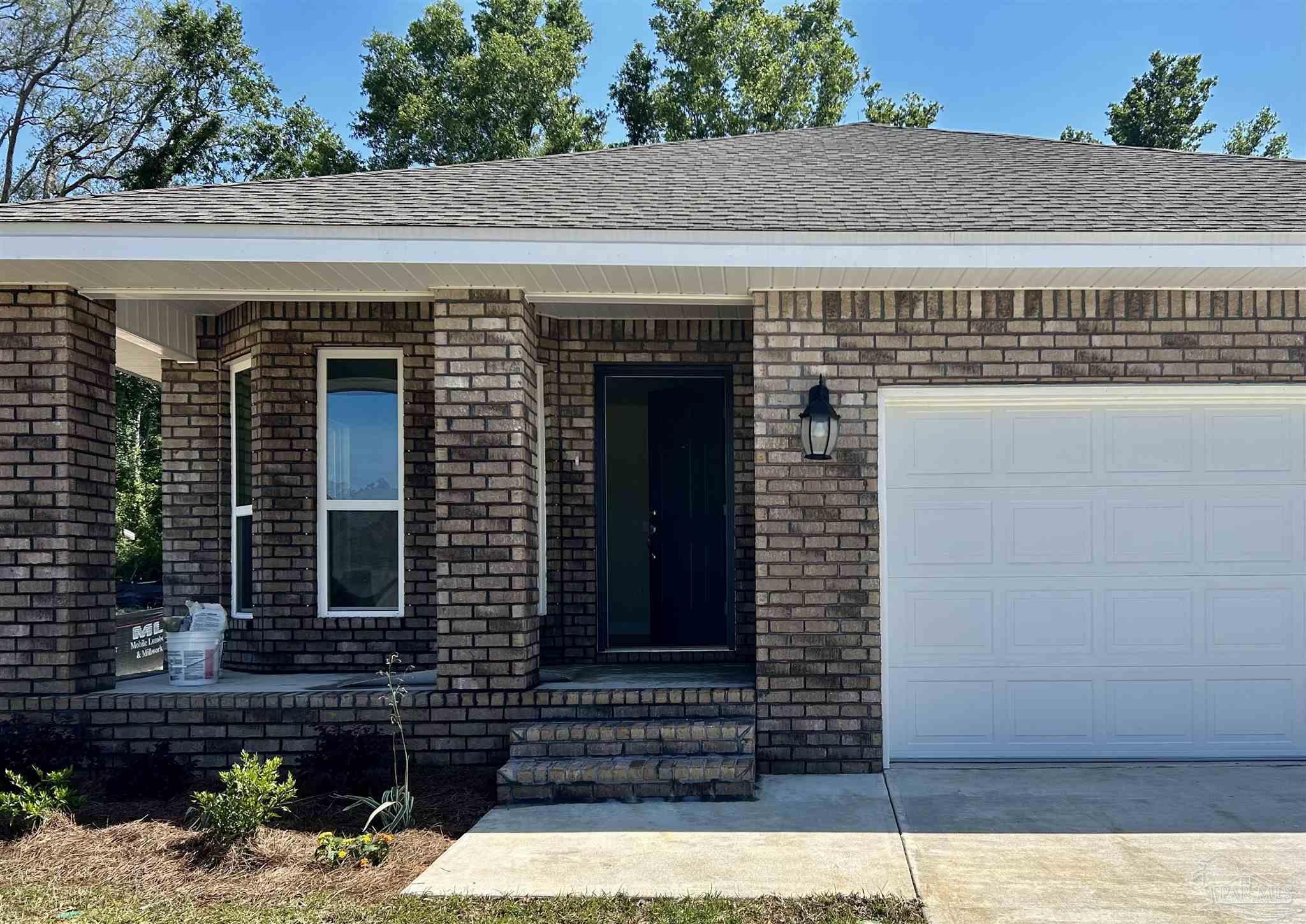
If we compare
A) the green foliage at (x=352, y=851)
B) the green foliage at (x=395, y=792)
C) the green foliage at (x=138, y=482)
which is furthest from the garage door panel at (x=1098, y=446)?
the green foliage at (x=138, y=482)

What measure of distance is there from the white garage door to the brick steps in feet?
3.99

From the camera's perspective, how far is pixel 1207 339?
6.66 metres

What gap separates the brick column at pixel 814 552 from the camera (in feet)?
21.5

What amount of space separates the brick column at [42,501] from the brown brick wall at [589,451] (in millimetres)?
3107

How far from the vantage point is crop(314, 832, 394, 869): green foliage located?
16.4 feet

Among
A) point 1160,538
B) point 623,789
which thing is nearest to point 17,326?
point 623,789

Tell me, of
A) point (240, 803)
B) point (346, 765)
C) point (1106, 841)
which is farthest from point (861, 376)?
point (240, 803)

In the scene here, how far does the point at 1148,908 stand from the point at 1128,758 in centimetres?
263

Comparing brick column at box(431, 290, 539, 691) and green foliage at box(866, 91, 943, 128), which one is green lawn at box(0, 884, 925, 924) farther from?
green foliage at box(866, 91, 943, 128)

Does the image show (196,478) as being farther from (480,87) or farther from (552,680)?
(480,87)

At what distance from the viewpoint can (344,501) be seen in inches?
313

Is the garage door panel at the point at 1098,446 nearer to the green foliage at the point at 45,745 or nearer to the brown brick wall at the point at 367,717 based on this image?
the brown brick wall at the point at 367,717

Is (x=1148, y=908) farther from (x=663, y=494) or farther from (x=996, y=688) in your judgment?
(x=663, y=494)

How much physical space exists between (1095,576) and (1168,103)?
21.5 meters
